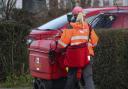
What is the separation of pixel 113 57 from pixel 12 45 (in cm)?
449

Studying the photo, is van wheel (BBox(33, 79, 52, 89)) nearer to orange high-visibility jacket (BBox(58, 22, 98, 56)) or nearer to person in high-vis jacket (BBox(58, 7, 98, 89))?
person in high-vis jacket (BBox(58, 7, 98, 89))

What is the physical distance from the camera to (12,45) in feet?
48.0

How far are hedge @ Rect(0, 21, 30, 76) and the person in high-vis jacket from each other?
4.89 meters

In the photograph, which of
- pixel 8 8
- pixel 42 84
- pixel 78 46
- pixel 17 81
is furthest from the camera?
pixel 8 8

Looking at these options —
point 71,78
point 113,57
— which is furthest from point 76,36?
point 113,57

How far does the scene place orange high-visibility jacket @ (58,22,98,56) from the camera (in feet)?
31.7

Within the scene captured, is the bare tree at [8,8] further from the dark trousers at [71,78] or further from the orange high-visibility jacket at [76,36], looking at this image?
the orange high-visibility jacket at [76,36]

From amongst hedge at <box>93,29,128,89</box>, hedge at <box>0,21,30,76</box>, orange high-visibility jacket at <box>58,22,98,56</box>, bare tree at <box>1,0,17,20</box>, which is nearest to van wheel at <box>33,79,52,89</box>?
orange high-visibility jacket at <box>58,22,98,56</box>

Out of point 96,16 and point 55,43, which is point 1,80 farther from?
point 55,43

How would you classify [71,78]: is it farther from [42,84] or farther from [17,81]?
[17,81]

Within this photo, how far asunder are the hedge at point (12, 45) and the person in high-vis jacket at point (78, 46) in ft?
16.1

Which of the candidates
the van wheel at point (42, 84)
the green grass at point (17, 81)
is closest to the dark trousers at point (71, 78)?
the van wheel at point (42, 84)

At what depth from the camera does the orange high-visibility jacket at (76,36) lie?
965cm

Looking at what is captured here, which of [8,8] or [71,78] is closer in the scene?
[71,78]
